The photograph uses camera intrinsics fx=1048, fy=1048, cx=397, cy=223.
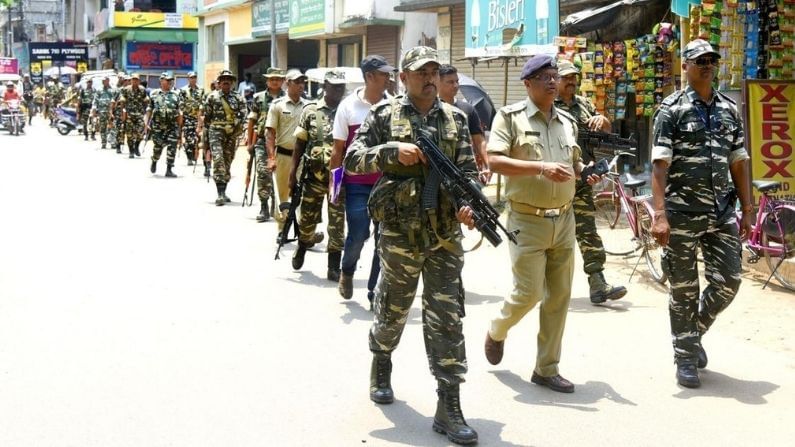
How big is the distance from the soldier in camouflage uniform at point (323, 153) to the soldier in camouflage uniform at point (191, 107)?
9.87 metres

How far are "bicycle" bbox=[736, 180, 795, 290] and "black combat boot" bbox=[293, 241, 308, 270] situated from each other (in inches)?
144

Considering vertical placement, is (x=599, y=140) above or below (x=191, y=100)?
below

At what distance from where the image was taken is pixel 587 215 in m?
7.95

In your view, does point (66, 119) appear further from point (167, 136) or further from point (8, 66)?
point (8, 66)

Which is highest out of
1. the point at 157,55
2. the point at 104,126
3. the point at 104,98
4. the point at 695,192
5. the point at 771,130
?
the point at 157,55

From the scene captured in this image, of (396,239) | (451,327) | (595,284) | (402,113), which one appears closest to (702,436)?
(451,327)

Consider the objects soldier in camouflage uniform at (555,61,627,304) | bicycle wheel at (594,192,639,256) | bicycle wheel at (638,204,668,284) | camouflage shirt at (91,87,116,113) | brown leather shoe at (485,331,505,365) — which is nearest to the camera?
brown leather shoe at (485,331,505,365)

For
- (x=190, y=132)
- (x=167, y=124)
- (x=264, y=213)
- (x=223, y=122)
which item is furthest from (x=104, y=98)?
(x=264, y=213)

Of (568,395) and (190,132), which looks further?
(190,132)

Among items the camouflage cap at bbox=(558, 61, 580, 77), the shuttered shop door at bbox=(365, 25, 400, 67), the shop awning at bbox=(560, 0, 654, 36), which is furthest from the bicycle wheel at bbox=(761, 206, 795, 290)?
the shuttered shop door at bbox=(365, 25, 400, 67)

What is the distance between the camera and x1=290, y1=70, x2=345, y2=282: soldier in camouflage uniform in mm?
8602

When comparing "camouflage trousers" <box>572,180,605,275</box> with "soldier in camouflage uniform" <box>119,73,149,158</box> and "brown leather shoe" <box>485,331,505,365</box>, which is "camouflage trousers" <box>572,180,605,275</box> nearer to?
"brown leather shoe" <box>485,331,505,365</box>

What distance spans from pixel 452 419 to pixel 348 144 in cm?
304

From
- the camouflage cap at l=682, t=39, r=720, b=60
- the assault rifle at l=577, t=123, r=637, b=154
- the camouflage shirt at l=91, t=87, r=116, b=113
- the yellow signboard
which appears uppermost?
the yellow signboard
